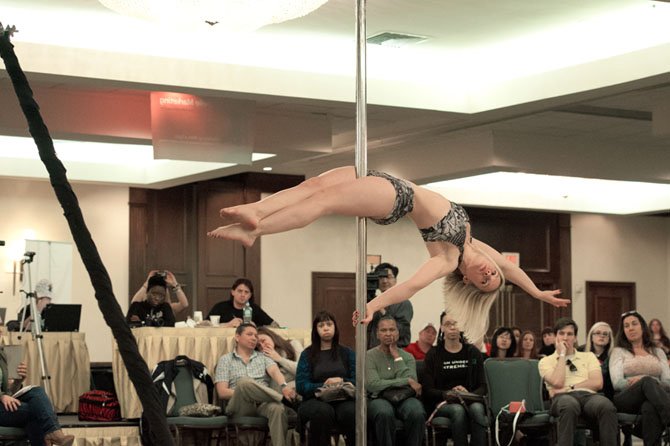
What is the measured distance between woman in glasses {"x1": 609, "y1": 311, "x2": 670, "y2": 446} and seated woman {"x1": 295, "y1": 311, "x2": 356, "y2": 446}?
2084 millimetres

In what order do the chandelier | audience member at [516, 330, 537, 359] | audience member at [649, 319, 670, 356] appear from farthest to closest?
1. audience member at [516, 330, 537, 359]
2. audience member at [649, 319, 670, 356]
3. the chandelier

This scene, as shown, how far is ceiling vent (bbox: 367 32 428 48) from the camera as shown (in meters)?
8.03

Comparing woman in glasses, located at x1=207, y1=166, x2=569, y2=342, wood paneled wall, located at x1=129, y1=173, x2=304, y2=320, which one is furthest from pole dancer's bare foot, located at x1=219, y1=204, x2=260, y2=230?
wood paneled wall, located at x1=129, y1=173, x2=304, y2=320

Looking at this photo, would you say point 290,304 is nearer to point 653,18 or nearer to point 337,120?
point 337,120

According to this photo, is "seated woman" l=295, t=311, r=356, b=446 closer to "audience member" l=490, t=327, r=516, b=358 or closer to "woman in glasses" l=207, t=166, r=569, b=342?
"audience member" l=490, t=327, r=516, b=358

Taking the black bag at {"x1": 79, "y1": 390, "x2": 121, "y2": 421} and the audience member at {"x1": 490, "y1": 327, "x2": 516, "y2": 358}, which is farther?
the audience member at {"x1": 490, "y1": 327, "x2": 516, "y2": 358}

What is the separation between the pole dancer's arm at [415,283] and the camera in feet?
11.8

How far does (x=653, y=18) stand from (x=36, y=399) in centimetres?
492

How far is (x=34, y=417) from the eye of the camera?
7.15m

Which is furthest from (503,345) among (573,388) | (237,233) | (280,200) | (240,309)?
(237,233)

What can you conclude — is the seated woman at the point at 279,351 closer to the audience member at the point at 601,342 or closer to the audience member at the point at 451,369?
the audience member at the point at 451,369

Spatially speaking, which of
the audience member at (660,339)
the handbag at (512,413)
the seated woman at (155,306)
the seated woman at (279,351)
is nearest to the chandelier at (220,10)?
the seated woman at (279,351)

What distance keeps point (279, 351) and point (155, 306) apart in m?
1.27

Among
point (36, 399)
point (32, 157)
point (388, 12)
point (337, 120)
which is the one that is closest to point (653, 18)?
point (388, 12)
